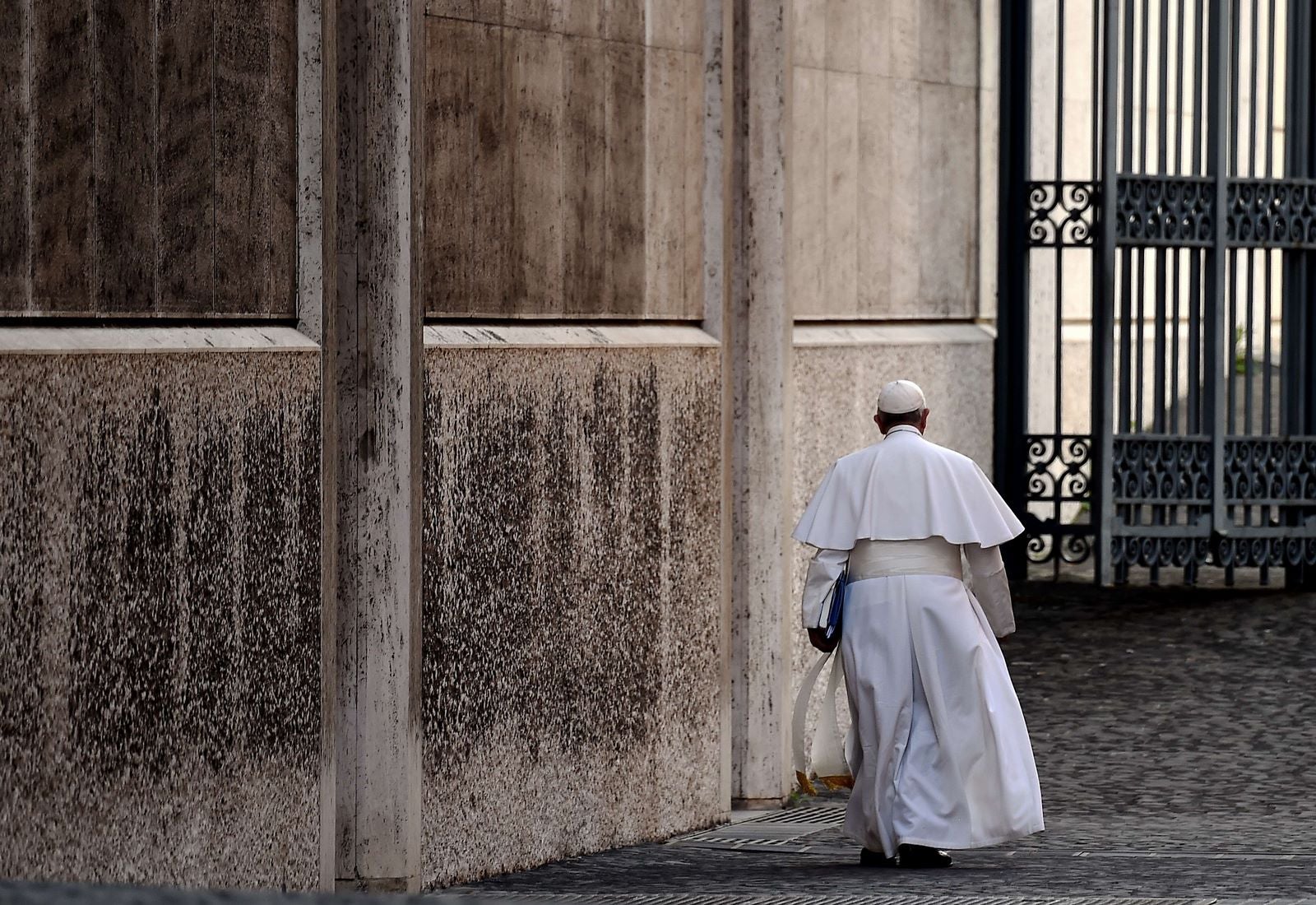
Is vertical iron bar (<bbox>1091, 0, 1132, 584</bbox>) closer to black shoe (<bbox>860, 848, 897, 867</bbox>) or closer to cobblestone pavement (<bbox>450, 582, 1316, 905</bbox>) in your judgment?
cobblestone pavement (<bbox>450, 582, 1316, 905</bbox>)

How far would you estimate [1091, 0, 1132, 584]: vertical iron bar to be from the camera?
13.1 meters

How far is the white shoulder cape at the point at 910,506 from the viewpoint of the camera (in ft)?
24.5

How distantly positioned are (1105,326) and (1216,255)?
75 cm

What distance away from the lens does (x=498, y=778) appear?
7.18m

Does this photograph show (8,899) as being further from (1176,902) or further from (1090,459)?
(1090,459)

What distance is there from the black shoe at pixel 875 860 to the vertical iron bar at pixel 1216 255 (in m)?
6.46

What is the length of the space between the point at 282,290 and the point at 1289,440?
8.75 metres

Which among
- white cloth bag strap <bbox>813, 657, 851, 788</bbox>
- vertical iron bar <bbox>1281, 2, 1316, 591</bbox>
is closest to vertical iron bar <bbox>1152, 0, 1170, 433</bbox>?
vertical iron bar <bbox>1281, 2, 1316, 591</bbox>

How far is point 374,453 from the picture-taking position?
6578 millimetres

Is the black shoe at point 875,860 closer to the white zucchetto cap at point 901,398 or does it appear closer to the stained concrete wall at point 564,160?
the white zucchetto cap at point 901,398

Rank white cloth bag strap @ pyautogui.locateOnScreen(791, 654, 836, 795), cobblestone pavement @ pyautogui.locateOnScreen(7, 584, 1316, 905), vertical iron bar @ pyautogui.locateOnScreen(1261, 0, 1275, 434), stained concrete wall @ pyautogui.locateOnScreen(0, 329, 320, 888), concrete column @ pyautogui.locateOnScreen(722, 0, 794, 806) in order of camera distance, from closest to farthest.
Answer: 1. stained concrete wall @ pyautogui.locateOnScreen(0, 329, 320, 888)
2. cobblestone pavement @ pyautogui.locateOnScreen(7, 584, 1316, 905)
3. white cloth bag strap @ pyautogui.locateOnScreen(791, 654, 836, 795)
4. concrete column @ pyautogui.locateOnScreen(722, 0, 794, 806)
5. vertical iron bar @ pyautogui.locateOnScreen(1261, 0, 1275, 434)

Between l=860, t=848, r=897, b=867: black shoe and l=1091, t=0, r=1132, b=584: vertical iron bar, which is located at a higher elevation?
l=1091, t=0, r=1132, b=584: vertical iron bar

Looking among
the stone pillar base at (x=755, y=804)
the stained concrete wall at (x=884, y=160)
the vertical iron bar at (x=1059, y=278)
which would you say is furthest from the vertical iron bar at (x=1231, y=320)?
the stone pillar base at (x=755, y=804)

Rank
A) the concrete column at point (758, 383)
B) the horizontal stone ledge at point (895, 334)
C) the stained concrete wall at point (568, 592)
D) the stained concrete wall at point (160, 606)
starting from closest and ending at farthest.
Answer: the stained concrete wall at point (160, 606) → the stained concrete wall at point (568, 592) → the concrete column at point (758, 383) → the horizontal stone ledge at point (895, 334)
